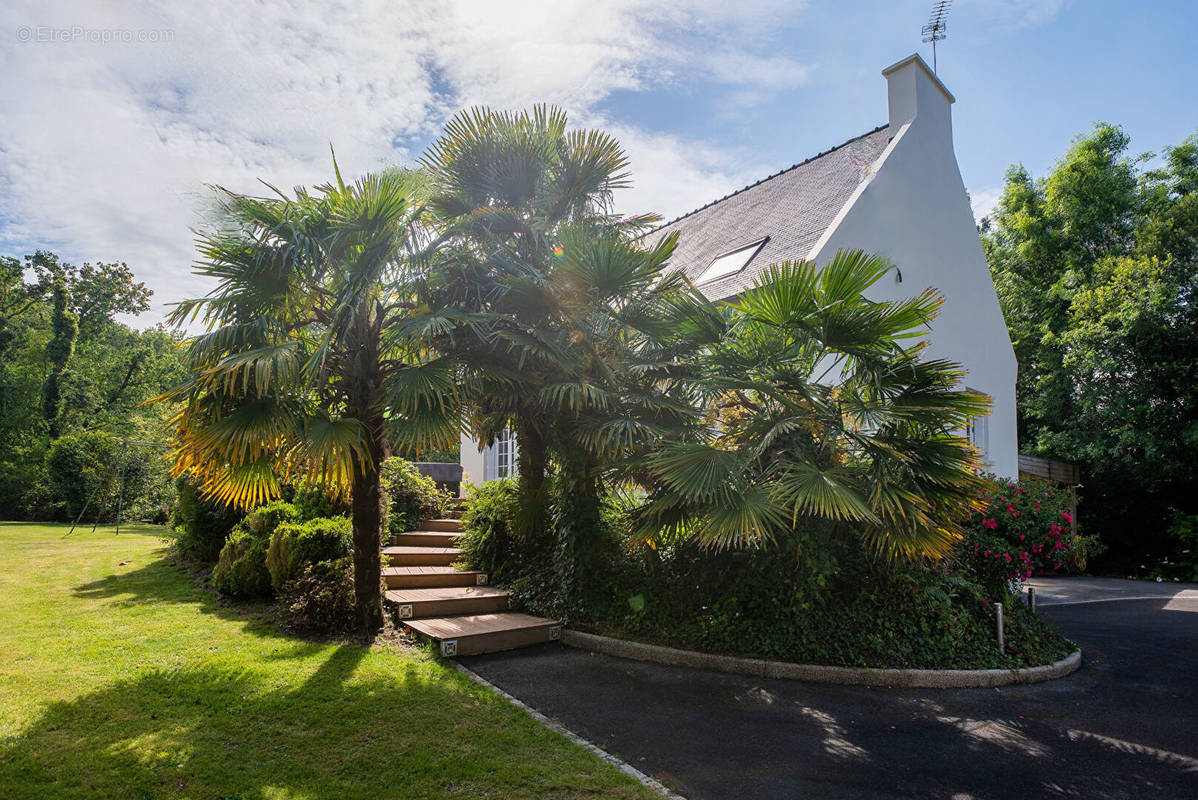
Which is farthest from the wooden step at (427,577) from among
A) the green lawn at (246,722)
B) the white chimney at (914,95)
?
the white chimney at (914,95)

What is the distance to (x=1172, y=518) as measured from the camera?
15852 millimetres

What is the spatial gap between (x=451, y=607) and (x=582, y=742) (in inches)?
139

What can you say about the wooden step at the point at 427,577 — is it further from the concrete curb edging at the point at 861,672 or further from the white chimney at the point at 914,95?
the white chimney at the point at 914,95

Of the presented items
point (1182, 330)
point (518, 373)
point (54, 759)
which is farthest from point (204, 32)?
point (1182, 330)

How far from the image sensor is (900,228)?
12000 mm

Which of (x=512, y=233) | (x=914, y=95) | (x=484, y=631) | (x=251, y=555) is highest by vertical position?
(x=914, y=95)

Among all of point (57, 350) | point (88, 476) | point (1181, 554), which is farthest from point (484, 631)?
point (57, 350)

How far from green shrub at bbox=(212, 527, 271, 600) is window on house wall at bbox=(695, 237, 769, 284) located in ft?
27.6

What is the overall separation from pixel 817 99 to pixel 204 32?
25.4 feet

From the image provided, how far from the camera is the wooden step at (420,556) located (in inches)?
343

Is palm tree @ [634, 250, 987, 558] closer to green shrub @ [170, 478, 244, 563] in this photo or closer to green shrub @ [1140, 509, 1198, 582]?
green shrub @ [170, 478, 244, 563]

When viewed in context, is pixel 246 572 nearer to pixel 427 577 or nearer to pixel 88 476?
pixel 427 577

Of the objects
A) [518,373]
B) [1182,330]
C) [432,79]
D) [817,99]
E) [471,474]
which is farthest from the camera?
[471,474]

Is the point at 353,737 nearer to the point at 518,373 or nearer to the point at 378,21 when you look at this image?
the point at 518,373
